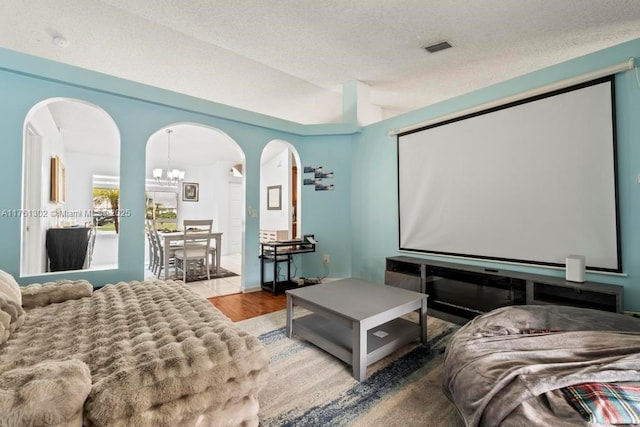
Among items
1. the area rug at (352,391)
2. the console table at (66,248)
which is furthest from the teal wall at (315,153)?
the area rug at (352,391)

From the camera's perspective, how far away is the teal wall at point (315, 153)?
2100 millimetres

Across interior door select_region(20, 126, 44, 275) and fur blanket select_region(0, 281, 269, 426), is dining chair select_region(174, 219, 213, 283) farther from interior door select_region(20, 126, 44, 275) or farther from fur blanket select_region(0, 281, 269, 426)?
fur blanket select_region(0, 281, 269, 426)

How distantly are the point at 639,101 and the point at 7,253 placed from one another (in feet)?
17.4

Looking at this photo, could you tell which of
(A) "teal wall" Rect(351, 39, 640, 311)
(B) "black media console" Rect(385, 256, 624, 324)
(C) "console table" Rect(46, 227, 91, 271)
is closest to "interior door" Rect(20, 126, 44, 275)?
(C) "console table" Rect(46, 227, 91, 271)

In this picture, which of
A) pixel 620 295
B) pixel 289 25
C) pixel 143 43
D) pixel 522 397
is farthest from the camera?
pixel 143 43

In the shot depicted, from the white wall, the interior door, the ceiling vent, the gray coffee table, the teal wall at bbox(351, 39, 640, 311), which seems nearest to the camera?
the gray coffee table

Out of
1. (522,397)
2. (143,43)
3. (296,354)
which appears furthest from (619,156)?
(143,43)

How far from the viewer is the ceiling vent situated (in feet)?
9.66

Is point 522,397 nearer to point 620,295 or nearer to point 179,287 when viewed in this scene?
point 620,295

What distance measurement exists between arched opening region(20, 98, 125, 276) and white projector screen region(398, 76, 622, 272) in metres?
3.54

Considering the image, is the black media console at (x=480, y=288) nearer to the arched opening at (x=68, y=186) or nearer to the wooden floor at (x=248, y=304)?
the wooden floor at (x=248, y=304)

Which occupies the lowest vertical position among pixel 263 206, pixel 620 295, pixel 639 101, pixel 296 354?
pixel 296 354

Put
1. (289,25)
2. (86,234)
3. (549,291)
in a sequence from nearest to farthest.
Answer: (549,291) < (289,25) < (86,234)

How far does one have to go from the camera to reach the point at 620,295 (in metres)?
1.94
